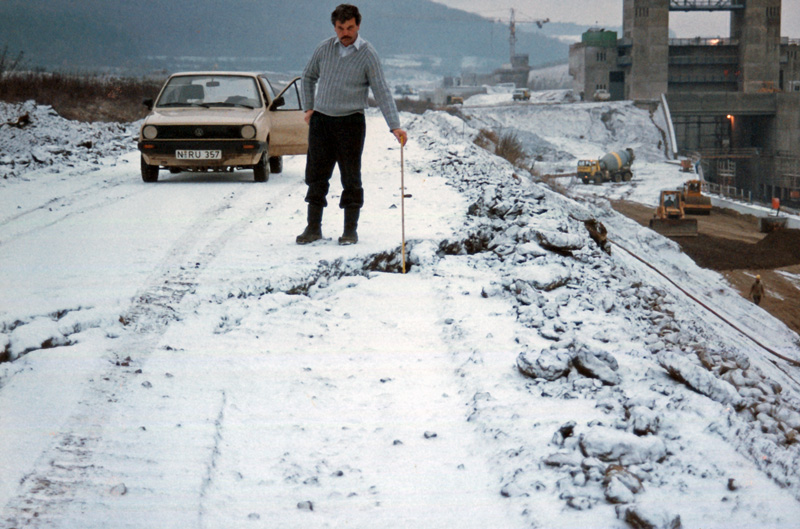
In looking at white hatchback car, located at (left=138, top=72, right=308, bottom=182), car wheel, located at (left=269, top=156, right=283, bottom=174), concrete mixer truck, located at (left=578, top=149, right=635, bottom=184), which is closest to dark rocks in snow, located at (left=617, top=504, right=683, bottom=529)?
white hatchback car, located at (left=138, top=72, right=308, bottom=182)

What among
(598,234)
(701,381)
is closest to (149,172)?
(598,234)

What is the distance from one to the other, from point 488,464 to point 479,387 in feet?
2.50

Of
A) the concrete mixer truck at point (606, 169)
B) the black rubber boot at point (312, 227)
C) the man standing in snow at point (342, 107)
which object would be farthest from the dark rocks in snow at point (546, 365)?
the concrete mixer truck at point (606, 169)

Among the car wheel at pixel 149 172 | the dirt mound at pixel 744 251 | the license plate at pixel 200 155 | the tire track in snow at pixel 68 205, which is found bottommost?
the dirt mound at pixel 744 251

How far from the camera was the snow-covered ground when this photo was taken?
2736mm

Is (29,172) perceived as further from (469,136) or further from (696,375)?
(469,136)

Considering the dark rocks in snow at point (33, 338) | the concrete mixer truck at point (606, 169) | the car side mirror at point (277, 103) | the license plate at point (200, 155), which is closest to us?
the dark rocks in snow at point (33, 338)

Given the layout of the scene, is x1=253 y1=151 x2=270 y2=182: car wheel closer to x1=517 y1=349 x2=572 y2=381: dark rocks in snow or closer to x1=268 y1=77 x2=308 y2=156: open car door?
x1=268 y1=77 x2=308 y2=156: open car door

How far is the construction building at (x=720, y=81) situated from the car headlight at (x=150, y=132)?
66.7m

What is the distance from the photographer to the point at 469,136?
25719 millimetres

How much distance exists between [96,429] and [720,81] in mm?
90926

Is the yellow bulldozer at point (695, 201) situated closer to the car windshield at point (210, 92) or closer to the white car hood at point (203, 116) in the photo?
the car windshield at point (210, 92)

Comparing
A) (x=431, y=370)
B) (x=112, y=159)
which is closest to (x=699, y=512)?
(x=431, y=370)

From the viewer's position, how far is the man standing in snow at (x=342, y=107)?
586cm
